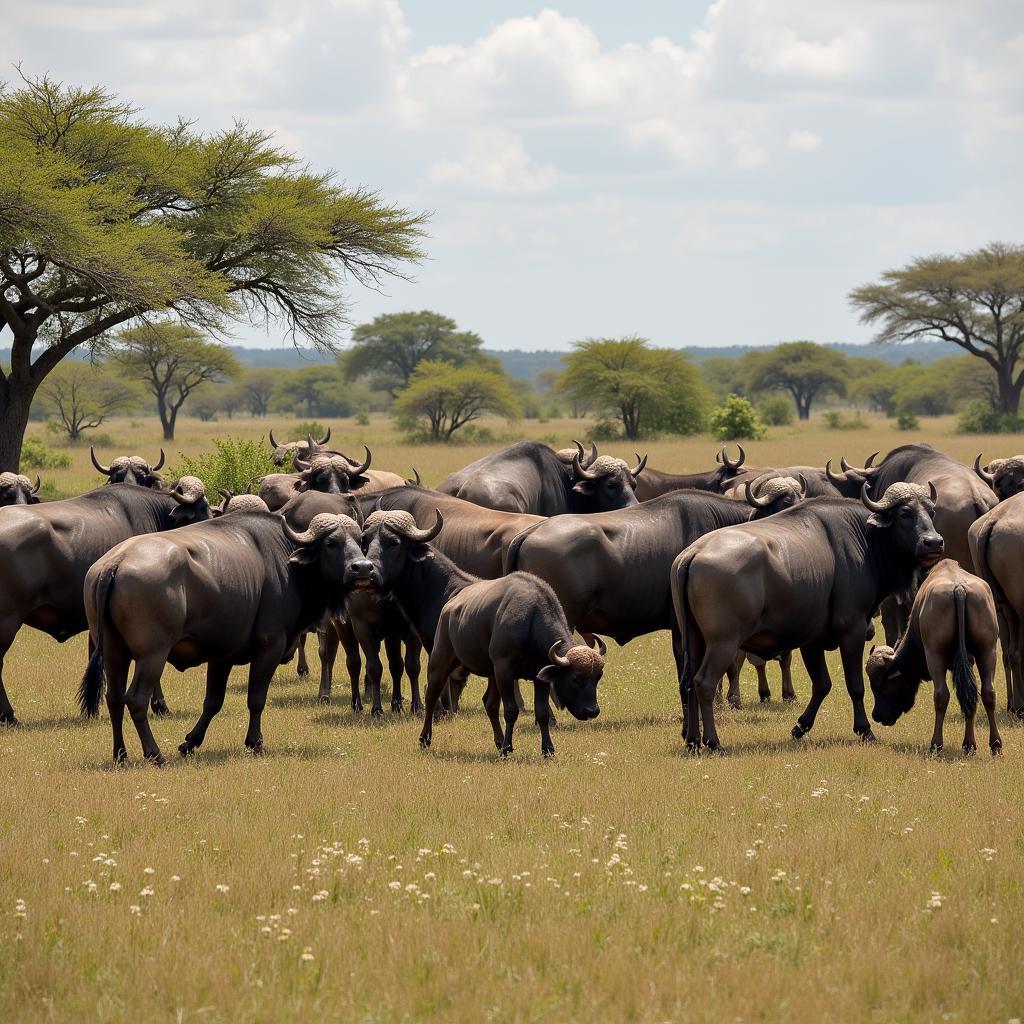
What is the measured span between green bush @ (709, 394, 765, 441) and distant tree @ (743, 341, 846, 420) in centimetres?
4566

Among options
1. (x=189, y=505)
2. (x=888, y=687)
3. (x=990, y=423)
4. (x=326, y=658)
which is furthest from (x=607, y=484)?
(x=990, y=423)

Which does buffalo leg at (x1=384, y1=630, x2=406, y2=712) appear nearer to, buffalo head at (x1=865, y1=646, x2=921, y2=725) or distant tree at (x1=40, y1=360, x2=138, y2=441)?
buffalo head at (x1=865, y1=646, x2=921, y2=725)

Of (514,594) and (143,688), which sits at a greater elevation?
(514,594)

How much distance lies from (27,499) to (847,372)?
345ft

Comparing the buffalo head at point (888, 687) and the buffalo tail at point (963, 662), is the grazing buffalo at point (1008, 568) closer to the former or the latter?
the buffalo head at point (888, 687)

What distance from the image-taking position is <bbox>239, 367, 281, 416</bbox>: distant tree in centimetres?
15275

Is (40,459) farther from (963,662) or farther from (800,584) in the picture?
(963,662)

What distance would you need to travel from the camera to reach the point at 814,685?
38.0ft

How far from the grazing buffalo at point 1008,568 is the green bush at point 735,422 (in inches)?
2135

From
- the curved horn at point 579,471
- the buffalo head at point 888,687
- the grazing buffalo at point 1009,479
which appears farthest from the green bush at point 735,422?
the buffalo head at point 888,687

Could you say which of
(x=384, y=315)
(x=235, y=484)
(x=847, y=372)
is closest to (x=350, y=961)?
(x=235, y=484)

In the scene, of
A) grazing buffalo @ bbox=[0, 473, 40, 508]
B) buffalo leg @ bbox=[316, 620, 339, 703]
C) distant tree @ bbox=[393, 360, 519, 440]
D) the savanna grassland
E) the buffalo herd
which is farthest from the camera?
distant tree @ bbox=[393, 360, 519, 440]

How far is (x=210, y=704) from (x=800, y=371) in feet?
343

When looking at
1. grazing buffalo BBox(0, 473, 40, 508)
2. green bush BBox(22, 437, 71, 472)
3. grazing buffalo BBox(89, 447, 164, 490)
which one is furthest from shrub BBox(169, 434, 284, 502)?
green bush BBox(22, 437, 71, 472)
